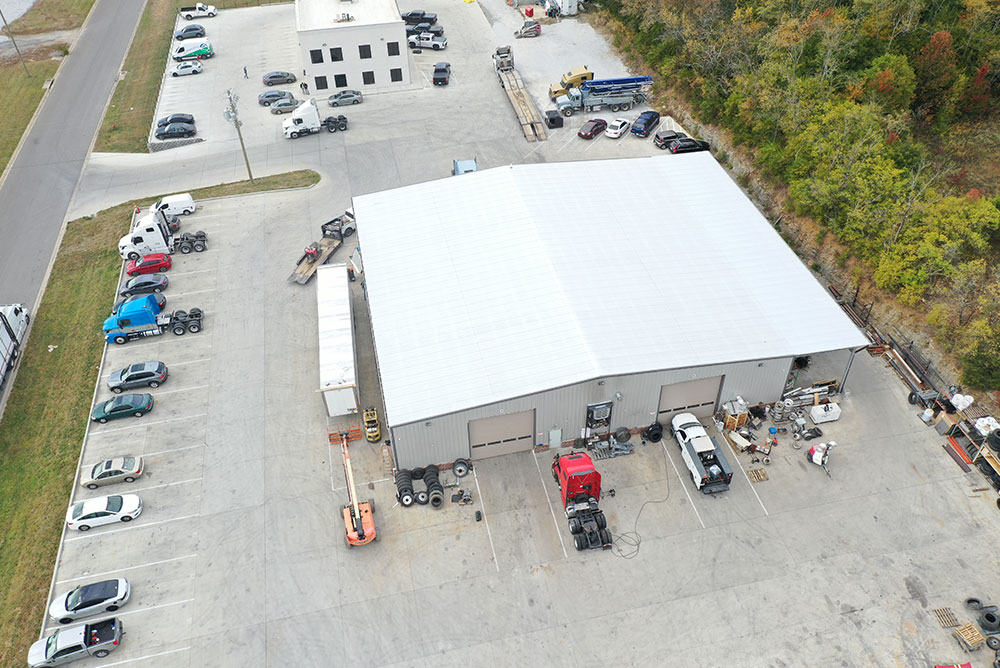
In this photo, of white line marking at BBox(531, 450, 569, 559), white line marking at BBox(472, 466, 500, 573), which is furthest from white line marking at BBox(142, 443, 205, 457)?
white line marking at BBox(531, 450, 569, 559)

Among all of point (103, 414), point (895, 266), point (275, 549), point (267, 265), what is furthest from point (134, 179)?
point (895, 266)

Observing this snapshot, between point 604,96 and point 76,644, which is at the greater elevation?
point 604,96

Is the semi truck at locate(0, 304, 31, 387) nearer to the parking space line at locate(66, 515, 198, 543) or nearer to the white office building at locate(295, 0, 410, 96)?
the parking space line at locate(66, 515, 198, 543)

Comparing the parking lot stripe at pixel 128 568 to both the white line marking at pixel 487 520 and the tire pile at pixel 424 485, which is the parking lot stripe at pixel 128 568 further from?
the white line marking at pixel 487 520

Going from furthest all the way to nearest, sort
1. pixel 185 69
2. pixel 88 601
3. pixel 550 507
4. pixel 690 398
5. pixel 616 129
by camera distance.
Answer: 1. pixel 185 69
2. pixel 616 129
3. pixel 690 398
4. pixel 550 507
5. pixel 88 601

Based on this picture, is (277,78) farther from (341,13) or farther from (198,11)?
(198,11)

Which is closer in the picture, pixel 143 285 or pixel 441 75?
pixel 143 285

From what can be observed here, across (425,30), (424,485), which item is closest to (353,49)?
(425,30)
